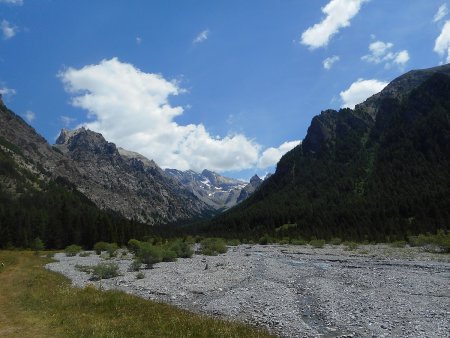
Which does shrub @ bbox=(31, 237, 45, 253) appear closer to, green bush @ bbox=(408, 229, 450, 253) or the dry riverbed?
the dry riverbed

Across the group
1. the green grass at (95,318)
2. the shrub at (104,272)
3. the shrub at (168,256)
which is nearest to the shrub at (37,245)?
the shrub at (168,256)

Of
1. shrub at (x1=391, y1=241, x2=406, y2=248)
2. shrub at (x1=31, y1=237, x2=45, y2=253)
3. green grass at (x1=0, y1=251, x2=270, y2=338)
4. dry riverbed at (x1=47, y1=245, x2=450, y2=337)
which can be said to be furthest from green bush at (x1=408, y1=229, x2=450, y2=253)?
shrub at (x1=31, y1=237, x2=45, y2=253)

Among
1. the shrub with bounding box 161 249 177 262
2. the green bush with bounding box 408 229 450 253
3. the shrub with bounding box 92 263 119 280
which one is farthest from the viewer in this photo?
the green bush with bounding box 408 229 450 253

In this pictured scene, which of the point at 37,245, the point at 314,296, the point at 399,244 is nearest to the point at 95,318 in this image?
the point at 314,296

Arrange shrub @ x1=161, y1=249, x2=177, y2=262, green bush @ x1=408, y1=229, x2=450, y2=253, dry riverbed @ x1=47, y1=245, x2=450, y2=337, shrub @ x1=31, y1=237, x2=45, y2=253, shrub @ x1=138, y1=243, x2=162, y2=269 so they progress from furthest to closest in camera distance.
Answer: shrub @ x1=31, y1=237, x2=45, y2=253 < green bush @ x1=408, y1=229, x2=450, y2=253 < shrub @ x1=161, y1=249, x2=177, y2=262 < shrub @ x1=138, y1=243, x2=162, y2=269 < dry riverbed @ x1=47, y1=245, x2=450, y2=337

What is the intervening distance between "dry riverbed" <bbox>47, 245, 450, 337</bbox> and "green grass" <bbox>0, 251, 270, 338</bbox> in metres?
3.97

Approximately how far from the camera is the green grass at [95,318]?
19.3 meters

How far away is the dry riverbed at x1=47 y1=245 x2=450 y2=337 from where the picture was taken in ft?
74.4

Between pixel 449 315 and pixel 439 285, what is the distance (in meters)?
13.2

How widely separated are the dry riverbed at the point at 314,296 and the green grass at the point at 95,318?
3.97 m

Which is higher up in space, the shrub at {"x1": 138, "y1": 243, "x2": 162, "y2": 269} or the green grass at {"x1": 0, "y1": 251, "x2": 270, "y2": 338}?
the shrub at {"x1": 138, "y1": 243, "x2": 162, "y2": 269}

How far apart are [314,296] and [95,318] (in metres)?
17.8

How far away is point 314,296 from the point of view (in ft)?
103

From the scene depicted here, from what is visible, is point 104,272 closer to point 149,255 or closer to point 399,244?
point 149,255
